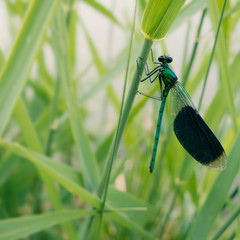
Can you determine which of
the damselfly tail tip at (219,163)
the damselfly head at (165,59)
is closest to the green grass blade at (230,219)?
the damselfly tail tip at (219,163)

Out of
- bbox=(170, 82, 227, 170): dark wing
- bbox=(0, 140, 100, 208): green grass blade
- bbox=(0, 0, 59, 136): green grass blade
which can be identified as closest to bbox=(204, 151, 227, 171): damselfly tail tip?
bbox=(170, 82, 227, 170): dark wing

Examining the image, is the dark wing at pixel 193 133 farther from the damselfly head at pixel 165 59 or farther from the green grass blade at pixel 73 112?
the green grass blade at pixel 73 112

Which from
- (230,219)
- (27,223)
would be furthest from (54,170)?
(230,219)

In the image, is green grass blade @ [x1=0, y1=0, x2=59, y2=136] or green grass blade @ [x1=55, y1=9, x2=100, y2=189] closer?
green grass blade @ [x1=0, y1=0, x2=59, y2=136]

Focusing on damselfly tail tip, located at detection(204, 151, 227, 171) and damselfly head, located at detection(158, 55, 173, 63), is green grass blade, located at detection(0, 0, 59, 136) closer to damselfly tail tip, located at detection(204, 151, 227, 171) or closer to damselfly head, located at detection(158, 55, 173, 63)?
damselfly head, located at detection(158, 55, 173, 63)

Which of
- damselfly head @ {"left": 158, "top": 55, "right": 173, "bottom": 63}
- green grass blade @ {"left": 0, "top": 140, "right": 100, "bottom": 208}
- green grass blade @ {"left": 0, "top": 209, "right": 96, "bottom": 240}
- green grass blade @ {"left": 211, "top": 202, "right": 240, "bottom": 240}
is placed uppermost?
damselfly head @ {"left": 158, "top": 55, "right": 173, "bottom": 63}

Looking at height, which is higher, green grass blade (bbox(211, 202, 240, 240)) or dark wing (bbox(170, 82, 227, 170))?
dark wing (bbox(170, 82, 227, 170))
